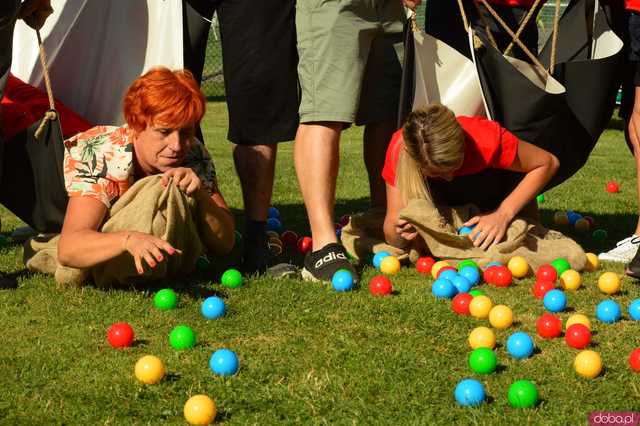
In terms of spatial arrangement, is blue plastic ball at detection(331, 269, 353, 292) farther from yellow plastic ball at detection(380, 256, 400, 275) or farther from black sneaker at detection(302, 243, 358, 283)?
yellow plastic ball at detection(380, 256, 400, 275)

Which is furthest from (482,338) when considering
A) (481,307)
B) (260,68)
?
(260,68)

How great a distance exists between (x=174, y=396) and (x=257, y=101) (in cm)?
210

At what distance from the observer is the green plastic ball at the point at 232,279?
486cm

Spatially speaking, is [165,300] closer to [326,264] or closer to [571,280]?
[326,264]

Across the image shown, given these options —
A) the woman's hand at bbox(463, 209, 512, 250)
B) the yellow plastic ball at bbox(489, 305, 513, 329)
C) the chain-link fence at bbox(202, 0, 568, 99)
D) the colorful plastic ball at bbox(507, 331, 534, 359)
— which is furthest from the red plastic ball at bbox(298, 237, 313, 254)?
the chain-link fence at bbox(202, 0, 568, 99)

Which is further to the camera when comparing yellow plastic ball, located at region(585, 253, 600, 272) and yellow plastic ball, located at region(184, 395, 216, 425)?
yellow plastic ball, located at region(585, 253, 600, 272)

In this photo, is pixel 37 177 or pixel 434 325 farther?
pixel 37 177

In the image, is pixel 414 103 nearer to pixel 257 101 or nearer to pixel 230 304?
pixel 257 101

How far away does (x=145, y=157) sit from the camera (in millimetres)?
4711

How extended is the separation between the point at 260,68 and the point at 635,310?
219 cm

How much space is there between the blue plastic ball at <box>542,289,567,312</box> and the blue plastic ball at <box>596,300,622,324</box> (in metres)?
0.19

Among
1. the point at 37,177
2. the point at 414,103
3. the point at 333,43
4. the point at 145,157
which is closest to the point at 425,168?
the point at 414,103

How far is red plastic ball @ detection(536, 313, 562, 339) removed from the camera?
412cm

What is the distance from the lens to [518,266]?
5191 millimetres
